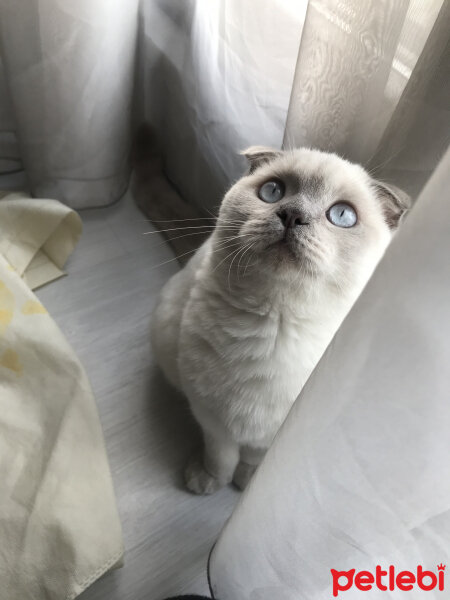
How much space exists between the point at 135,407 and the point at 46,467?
0.25m

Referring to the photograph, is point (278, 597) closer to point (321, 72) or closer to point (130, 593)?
point (130, 593)

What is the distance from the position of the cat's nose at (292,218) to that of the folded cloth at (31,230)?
0.74 m

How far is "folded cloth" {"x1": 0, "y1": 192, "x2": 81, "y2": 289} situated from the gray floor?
5cm

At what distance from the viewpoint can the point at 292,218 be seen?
681 mm

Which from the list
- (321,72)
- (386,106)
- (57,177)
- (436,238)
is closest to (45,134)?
(57,177)

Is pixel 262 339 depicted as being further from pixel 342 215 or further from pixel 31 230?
pixel 31 230

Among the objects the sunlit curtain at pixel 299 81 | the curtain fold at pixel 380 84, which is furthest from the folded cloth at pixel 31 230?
the curtain fold at pixel 380 84

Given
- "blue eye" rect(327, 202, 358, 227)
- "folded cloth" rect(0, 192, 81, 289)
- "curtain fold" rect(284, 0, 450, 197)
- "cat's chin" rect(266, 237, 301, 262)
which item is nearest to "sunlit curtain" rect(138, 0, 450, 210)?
"curtain fold" rect(284, 0, 450, 197)

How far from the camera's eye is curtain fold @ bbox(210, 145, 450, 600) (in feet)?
1.31

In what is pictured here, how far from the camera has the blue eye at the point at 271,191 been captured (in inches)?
30.6

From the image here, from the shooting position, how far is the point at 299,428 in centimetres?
55

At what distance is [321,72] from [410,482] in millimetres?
592

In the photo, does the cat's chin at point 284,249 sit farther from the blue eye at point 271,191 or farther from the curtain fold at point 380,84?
the curtain fold at point 380,84

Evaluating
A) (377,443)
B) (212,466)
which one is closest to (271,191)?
(377,443)
